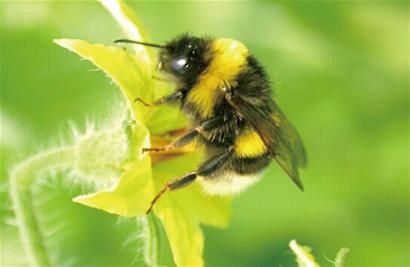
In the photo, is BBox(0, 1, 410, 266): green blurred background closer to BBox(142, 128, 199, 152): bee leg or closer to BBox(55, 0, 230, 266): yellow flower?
BBox(55, 0, 230, 266): yellow flower

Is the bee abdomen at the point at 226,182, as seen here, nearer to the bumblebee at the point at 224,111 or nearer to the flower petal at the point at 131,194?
the bumblebee at the point at 224,111

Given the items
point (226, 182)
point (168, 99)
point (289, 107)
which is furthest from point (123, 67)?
point (289, 107)

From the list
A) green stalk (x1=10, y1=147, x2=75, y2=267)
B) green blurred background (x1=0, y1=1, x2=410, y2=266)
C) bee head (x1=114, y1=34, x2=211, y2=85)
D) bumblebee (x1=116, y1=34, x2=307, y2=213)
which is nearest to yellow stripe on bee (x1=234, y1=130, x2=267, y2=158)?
bumblebee (x1=116, y1=34, x2=307, y2=213)

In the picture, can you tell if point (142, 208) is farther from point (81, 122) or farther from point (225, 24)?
point (225, 24)

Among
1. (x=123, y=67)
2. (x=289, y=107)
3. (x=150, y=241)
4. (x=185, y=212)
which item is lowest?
(x=289, y=107)

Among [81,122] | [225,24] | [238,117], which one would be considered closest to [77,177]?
[238,117]

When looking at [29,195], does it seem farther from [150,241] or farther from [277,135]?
[277,135]
